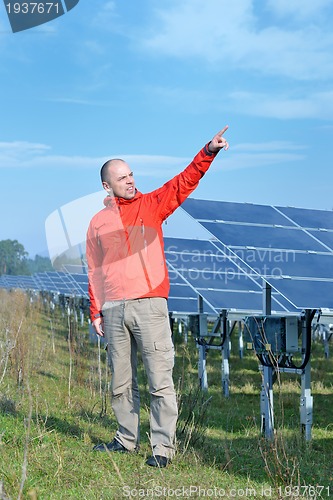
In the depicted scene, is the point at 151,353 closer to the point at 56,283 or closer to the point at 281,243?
the point at 281,243

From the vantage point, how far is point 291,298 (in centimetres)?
593

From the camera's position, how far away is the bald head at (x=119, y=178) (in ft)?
14.9

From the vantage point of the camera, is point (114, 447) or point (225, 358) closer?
point (114, 447)

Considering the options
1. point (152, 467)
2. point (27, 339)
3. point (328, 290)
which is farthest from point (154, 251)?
point (27, 339)

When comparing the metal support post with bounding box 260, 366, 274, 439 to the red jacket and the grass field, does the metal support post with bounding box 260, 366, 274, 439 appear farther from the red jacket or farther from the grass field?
the red jacket

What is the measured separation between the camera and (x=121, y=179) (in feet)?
14.9

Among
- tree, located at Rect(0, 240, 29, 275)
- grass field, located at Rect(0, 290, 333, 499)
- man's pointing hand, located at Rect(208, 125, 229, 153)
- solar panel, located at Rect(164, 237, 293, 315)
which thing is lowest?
grass field, located at Rect(0, 290, 333, 499)

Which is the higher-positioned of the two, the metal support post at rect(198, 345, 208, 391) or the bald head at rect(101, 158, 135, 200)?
the bald head at rect(101, 158, 135, 200)

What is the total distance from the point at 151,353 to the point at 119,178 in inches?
43.9

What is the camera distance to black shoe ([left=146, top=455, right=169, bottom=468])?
437 cm

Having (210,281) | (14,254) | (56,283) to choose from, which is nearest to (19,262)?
(14,254)

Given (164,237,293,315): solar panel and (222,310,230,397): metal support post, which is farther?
(164,237,293,315): solar panel

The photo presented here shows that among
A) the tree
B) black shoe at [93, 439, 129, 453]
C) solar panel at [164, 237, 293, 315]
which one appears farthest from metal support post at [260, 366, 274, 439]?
the tree

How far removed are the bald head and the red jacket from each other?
0.18ft
